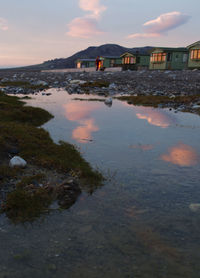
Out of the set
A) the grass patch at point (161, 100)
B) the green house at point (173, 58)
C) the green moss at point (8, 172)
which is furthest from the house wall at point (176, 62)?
the green moss at point (8, 172)

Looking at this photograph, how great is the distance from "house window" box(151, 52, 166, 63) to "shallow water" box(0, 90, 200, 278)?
5456 cm

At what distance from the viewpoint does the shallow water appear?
127 inches

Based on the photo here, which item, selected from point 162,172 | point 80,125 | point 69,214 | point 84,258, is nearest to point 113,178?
point 162,172

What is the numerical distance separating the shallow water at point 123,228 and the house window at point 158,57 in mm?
54557

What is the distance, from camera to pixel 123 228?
13.2 feet

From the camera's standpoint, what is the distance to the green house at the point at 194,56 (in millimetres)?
51062

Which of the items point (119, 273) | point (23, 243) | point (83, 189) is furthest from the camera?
point (83, 189)

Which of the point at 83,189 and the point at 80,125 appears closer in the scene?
the point at 83,189

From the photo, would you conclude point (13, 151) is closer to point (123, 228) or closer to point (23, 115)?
point (123, 228)

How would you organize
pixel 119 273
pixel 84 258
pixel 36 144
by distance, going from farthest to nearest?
pixel 36 144 → pixel 84 258 → pixel 119 273

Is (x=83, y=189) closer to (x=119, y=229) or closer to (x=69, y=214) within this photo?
(x=69, y=214)

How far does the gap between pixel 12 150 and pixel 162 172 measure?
384 centimetres

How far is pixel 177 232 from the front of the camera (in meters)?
3.94

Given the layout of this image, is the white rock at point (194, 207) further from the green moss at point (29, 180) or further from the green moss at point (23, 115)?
the green moss at point (23, 115)
